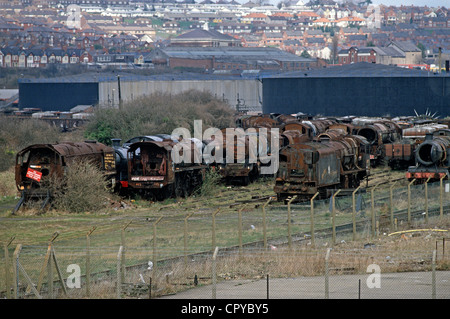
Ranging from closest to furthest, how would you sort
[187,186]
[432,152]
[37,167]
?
[37,167] < [432,152] < [187,186]

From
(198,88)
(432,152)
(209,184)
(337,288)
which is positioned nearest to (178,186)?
(209,184)

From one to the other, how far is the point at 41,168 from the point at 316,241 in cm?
1278

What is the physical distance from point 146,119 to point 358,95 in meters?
32.9

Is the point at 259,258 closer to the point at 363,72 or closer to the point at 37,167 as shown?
the point at 37,167

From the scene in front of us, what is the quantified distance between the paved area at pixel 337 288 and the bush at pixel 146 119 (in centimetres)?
3558

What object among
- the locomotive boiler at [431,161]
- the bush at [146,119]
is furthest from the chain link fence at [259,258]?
the bush at [146,119]

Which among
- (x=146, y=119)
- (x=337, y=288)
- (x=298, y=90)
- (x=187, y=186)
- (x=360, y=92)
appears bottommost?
(x=298, y=90)

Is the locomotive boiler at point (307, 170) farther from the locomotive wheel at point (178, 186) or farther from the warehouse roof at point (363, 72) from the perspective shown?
the warehouse roof at point (363, 72)

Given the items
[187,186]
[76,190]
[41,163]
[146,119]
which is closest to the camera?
[76,190]

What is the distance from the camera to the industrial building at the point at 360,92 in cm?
7844

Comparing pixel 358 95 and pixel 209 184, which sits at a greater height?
pixel 209 184

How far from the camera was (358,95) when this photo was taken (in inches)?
3300

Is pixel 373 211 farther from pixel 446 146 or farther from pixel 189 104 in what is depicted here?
pixel 189 104

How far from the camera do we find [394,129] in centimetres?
5181
